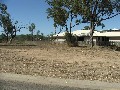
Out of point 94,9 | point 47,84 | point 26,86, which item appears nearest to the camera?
point 26,86

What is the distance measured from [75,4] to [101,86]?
38.2m

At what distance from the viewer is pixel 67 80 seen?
15.5m

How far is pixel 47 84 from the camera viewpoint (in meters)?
14.5

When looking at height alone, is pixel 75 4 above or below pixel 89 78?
above

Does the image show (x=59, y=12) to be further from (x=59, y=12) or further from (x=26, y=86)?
(x=26, y=86)

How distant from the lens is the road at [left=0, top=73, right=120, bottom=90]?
13685 millimetres

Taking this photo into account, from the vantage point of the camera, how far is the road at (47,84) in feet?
44.9

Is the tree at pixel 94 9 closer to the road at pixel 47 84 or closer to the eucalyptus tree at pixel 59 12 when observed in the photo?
the eucalyptus tree at pixel 59 12

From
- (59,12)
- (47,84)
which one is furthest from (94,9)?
(47,84)

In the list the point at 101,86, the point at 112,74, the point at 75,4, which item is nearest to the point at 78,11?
the point at 75,4

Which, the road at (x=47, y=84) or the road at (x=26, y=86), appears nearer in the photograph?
the road at (x=26, y=86)

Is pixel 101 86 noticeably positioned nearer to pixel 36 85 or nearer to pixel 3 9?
pixel 36 85

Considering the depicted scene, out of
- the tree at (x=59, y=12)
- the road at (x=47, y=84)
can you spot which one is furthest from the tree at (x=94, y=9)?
the road at (x=47, y=84)

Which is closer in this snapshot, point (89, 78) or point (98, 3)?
point (89, 78)
